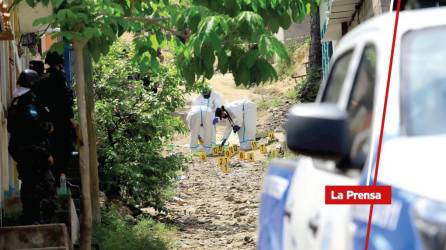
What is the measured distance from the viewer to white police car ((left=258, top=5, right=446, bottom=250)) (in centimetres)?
257

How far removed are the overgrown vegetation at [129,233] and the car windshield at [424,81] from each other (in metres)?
8.92

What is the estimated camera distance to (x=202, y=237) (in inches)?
560

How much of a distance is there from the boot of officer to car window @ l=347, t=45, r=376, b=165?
22.3ft

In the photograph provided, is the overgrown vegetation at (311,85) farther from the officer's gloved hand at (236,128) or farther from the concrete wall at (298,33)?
the concrete wall at (298,33)

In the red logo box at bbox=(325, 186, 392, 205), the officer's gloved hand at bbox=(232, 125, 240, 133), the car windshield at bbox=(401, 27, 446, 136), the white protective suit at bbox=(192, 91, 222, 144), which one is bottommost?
the officer's gloved hand at bbox=(232, 125, 240, 133)

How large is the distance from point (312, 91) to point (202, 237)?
54.3 ft

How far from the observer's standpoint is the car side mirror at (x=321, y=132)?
291cm

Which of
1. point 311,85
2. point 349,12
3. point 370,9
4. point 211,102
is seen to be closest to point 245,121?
point 211,102

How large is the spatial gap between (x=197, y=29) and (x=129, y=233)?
5.22 metres

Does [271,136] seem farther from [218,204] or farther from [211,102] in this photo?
[218,204]

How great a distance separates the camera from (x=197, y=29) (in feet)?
26.9

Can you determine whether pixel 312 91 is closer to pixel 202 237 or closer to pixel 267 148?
pixel 267 148

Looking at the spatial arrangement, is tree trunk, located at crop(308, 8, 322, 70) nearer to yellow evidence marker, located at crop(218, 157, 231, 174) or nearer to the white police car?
yellow evidence marker, located at crop(218, 157, 231, 174)

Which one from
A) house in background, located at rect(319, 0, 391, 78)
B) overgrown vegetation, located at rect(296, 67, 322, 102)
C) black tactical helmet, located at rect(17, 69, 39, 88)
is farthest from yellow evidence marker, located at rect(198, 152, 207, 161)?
black tactical helmet, located at rect(17, 69, 39, 88)
